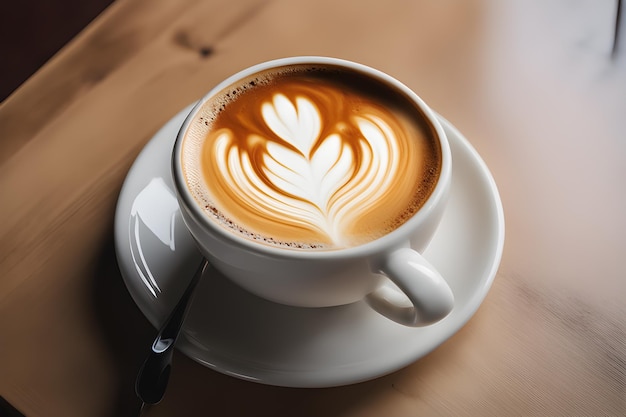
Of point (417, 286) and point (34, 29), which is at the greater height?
point (34, 29)

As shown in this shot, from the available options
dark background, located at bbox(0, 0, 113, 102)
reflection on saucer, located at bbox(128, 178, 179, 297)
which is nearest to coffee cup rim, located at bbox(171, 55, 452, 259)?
reflection on saucer, located at bbox(128, 178, 179, 297)

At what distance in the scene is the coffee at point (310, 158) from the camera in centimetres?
63

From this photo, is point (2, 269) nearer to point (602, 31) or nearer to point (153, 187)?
point (153, 187)

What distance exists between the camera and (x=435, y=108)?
0.91 m

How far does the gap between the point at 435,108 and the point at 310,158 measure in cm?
29

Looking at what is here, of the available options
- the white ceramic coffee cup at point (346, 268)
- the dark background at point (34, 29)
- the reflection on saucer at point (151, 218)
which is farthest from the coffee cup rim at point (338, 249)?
the dark background at point (34, 29)

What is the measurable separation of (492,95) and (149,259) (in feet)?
1.78

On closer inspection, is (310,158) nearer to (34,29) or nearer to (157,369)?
(157,369)

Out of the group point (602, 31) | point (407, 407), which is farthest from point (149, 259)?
point (602, 31)

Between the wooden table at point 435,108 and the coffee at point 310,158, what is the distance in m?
0.16

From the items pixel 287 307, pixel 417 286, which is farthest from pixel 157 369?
pixel 417 286

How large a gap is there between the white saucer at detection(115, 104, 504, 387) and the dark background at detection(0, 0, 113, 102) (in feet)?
4.45

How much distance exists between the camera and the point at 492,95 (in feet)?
3.05

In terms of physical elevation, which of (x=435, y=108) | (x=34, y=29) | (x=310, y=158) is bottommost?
(x=435, y=108)
